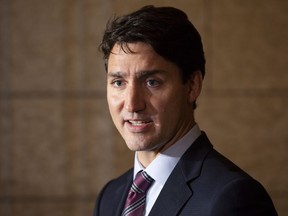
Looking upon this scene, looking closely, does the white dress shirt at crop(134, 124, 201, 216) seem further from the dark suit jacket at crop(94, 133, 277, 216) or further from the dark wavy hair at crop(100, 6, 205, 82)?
the dark wavy hair at crop(100, 6, 205, 82)

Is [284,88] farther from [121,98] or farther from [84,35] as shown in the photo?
[121,98]

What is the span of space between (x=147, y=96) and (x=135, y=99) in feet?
0.14

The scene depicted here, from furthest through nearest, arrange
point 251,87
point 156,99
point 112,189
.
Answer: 1. point 251,87
2. point 112,189
3. point 156,99

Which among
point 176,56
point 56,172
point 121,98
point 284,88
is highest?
point 176,56

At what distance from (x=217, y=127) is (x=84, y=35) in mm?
1074

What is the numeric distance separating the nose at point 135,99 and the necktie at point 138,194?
0.24 metres

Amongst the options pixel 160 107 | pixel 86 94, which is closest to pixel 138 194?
pixel 160 107

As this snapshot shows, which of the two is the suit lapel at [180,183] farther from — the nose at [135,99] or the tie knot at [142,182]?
the nose at [135,99]

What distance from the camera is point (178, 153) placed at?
1.86m

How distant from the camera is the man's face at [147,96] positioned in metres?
1.80

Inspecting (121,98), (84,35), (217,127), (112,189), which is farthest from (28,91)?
(121,98)

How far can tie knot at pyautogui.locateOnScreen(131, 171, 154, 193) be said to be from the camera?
1.88 meters

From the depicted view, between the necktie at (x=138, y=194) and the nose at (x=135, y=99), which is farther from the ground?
the nose at (x=135, y=99)

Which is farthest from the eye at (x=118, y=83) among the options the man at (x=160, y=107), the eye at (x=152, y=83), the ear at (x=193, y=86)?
the ear at (x=193, y=86)
